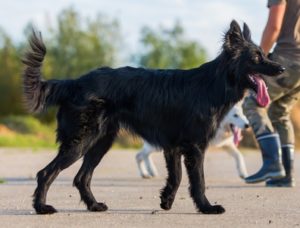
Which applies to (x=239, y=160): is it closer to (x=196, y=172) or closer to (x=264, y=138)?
(x=264, y=138)

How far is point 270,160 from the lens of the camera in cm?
1037

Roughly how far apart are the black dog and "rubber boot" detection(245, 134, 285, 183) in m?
2.29

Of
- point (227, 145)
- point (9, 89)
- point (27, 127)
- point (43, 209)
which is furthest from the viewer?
point (9, 89)

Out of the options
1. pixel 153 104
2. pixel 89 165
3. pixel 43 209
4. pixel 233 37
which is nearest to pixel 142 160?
pixel 89 165

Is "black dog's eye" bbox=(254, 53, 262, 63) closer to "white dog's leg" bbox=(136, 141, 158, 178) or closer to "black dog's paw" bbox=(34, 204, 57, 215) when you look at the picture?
"black dog's paw" bbox=(34, 204, 57, 215)

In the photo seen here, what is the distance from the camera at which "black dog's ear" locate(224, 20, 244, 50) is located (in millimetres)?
8070

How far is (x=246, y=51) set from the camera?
8125 millimetres

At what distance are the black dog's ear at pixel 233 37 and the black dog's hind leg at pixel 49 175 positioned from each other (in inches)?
75.1

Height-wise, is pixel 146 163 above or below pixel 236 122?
below

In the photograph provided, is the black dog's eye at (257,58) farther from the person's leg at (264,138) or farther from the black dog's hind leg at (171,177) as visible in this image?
the person's leg at (264,138)

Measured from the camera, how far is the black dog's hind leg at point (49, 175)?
24.5ft

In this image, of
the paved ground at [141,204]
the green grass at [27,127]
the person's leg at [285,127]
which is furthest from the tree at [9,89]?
the person's leg at [285,127]

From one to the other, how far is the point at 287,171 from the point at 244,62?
291cm

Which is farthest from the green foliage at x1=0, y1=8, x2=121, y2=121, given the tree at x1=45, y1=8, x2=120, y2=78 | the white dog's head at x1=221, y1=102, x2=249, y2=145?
the white dog's head at x1=221, y1=102, x2=249, y2=145
